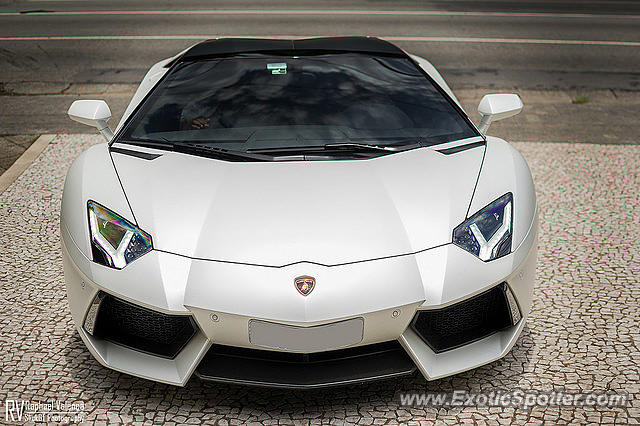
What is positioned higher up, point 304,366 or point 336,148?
point 336,148

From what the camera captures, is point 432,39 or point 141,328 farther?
point 432,39

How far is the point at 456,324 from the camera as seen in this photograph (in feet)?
8.41

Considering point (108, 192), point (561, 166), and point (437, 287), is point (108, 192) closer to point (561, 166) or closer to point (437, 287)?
point (437, 287)

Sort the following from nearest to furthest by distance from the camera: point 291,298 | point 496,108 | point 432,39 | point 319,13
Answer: point 291,298 < point 496,108 < point 432,39 < point 319,13

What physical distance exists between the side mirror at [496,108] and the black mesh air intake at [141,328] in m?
1.92

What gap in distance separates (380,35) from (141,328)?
9.72 meters

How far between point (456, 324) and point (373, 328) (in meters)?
0.38

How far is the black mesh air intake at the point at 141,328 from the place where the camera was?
2.46m

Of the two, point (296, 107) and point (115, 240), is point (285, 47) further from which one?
point (115, 240)

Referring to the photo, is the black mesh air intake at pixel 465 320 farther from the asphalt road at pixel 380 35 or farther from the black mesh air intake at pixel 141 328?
the asphalt road at pixel 380 35

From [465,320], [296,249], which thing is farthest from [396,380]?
[296,249]

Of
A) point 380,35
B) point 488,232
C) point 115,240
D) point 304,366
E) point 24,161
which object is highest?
point 115,240

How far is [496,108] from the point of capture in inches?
140

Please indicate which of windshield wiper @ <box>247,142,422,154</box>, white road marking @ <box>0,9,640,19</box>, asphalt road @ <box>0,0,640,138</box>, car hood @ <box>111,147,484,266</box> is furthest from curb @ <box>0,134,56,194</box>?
white road marking @ <box>0,9,640,19</box>
